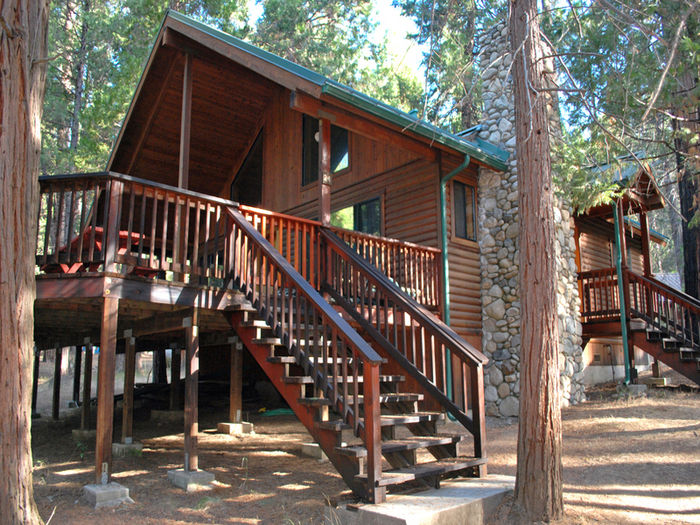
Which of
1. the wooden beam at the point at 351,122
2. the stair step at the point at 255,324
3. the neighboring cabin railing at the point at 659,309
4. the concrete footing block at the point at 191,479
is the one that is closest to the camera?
the concrete footing block at the point at 191,479

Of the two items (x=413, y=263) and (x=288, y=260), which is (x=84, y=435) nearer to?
(x=288, y=260)

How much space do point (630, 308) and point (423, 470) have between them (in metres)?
9.15

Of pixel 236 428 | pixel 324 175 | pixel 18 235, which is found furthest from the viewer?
pixel 236 428

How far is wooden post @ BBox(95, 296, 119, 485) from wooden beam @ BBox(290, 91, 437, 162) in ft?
12.6

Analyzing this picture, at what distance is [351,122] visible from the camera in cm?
885

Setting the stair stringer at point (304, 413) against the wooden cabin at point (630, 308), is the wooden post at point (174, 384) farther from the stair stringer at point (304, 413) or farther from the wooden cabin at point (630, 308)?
the wooden cabin at point (630, 308)

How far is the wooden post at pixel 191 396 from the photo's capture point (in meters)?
6.61

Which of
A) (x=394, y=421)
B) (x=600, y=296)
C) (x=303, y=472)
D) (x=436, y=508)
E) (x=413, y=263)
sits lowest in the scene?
(x=303, y=472)

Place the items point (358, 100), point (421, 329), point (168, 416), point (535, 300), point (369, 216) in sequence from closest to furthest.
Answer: point (535, 300), point (421, 329), point (358, 100), point (168, 416), point (369, 216)

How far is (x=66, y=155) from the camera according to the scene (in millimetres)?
20578

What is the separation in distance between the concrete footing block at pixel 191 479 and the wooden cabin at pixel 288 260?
127 millimetres

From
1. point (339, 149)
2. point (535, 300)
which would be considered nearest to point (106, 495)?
point (535, 300)

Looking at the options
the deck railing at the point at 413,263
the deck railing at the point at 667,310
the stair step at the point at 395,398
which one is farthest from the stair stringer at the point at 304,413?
the deck railing at the point at 667,310

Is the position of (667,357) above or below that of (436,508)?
above
